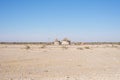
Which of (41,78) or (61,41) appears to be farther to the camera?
(61,41)

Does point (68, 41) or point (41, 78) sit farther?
point (68, 41)

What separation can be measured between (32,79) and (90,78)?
107 inches

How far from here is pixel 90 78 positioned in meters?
10.2

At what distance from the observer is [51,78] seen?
10242 mm

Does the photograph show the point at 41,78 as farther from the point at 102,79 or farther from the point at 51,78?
the point at 102,79

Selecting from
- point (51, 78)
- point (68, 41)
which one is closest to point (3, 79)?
point (51, 78)

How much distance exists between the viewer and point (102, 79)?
32.5 ft

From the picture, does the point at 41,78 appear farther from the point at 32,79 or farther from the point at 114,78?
the point at 114,78

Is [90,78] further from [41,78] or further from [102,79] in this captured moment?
[41,78]

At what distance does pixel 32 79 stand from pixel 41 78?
523 mm

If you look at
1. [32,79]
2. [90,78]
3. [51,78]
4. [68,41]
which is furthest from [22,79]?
[68,41]

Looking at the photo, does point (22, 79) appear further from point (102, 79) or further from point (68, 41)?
point (68, 41)

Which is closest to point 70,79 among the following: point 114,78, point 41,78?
point 41,78

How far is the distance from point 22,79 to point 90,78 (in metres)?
3.17
